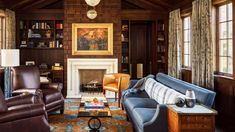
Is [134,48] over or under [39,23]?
under

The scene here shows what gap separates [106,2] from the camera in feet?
29.2

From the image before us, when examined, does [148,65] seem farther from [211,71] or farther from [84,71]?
[211,71]

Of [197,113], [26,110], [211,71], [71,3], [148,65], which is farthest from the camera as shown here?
[148,65]

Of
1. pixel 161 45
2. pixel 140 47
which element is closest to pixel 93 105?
pixel 161 45

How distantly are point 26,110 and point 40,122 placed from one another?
0.99 feet

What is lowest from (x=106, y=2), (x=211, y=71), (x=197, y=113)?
(x=197, y=113)

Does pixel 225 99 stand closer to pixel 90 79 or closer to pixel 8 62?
pixel 8 62

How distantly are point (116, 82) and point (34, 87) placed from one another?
250 centimetres

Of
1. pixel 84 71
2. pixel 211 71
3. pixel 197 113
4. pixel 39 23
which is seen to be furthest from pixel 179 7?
pixel 197 113

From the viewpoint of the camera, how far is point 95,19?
8898 millimetres

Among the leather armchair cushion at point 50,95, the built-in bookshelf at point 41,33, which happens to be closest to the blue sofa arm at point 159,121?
A: the leather armchair cushion at point 50,95

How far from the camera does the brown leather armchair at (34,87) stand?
19.4ft

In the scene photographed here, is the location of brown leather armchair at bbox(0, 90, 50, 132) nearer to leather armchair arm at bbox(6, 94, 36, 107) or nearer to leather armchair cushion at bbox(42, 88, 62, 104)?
leather armchair arm at bbox(6, 94, 36, 107)

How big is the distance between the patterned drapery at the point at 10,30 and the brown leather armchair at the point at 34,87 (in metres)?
1.98
